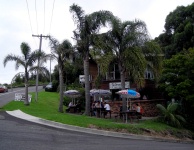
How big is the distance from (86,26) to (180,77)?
8.06 metres

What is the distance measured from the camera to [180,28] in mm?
34281

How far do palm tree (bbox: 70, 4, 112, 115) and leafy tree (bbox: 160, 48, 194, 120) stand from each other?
20.3 feet

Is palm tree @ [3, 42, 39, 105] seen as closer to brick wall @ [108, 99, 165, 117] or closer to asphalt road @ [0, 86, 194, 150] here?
brick wall @ [108, 99, 165, 117]

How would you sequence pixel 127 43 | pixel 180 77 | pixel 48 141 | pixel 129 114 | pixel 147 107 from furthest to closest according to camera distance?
pixel 147 107
pixel 180 77
pixel 127 43
pixel 129 114
pixel 48 141

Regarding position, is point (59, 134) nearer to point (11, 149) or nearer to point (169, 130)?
point (11, 149)

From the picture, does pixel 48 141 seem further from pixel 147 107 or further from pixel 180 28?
pixel 180 28

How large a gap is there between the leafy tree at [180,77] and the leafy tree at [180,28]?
339 inches

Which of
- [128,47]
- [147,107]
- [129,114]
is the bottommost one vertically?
[129,114]

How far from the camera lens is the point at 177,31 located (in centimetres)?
3466

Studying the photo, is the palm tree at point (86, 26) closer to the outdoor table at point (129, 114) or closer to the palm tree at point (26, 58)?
the outdoor table at point (129, 114)

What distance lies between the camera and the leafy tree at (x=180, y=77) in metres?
22.8

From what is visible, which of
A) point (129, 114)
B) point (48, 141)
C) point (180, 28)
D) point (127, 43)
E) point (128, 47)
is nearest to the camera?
point (48, 141)

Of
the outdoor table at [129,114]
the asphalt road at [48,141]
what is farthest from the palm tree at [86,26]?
the asphalt road at [48,141]

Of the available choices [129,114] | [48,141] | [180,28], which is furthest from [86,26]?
[180,28]
